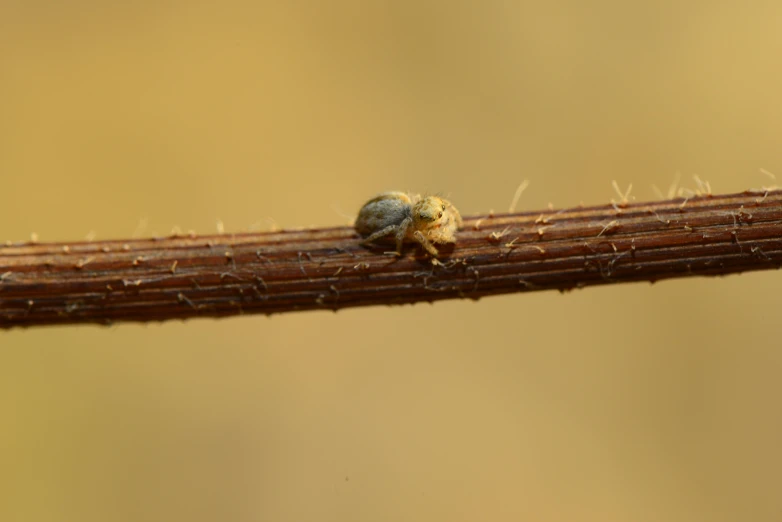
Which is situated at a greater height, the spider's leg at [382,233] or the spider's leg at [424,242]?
the spider's leg at [382,233]

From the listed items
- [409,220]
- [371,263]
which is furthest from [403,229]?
[371,263]

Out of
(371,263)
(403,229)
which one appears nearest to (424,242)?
(403,229)

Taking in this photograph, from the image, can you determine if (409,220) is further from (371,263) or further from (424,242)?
(371,263)

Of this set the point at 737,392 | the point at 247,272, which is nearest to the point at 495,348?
the point at 737,392

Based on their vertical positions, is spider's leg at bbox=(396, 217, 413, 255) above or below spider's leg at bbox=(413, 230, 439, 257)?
above

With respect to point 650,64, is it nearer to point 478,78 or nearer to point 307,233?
point 478,78
